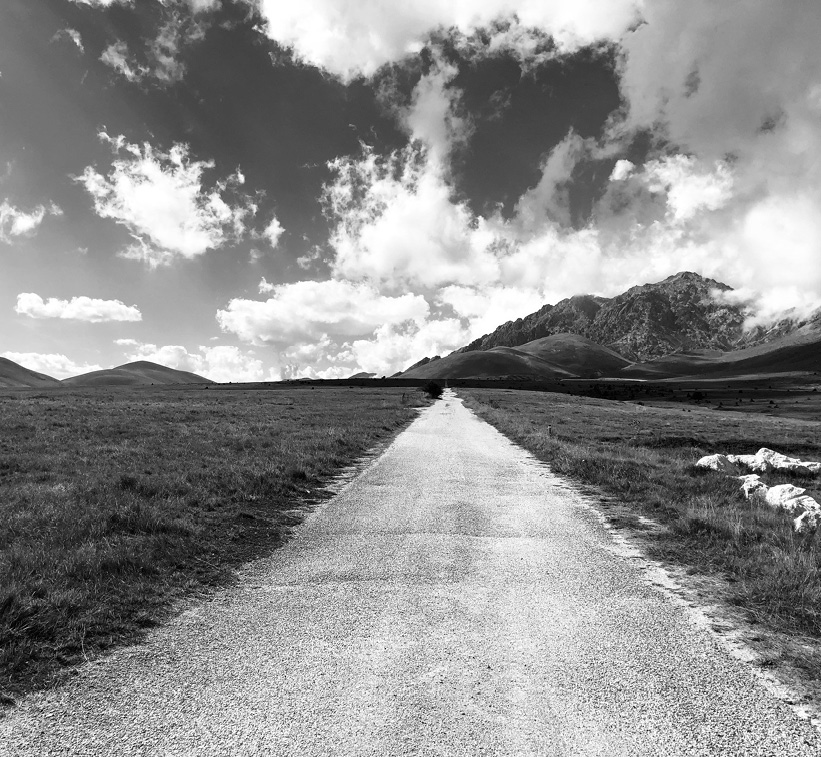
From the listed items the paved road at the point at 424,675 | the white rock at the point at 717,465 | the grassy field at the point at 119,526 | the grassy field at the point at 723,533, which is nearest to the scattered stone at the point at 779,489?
the white rock at the point at 717,465

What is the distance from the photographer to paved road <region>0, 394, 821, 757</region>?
152 inches

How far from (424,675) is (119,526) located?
7727 mm

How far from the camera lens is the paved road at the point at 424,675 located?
12.7 ft

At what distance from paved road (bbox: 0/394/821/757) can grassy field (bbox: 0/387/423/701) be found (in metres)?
0.77

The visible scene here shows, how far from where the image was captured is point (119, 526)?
31.0 feet

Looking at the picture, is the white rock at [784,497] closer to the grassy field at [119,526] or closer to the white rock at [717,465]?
the white rock at [717,465]

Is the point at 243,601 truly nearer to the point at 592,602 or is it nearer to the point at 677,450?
the point at 592,602

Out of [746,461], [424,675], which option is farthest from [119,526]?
[746,461]

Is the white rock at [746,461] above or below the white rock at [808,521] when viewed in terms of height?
below

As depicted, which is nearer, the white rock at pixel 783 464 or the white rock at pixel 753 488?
the white rock at pixel 753 488

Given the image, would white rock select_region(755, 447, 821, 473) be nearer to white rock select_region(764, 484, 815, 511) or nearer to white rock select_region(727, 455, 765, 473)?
white rock select_region(727, 455, 765, 473)

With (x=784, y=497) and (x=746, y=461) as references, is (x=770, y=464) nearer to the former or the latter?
(x=746, y=461)

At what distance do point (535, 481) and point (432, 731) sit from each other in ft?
40.9

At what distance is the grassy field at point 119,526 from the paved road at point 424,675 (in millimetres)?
772
